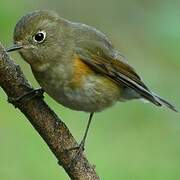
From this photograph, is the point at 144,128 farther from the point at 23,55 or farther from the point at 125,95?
the point at 23,55

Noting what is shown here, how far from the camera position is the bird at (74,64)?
6004 mm

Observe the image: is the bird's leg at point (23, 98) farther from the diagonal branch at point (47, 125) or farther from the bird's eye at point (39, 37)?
the bird's eye at point (39, 37)

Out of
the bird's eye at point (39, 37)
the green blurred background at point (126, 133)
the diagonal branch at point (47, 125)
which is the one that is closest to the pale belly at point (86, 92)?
the bird's eye at point (39, 37)

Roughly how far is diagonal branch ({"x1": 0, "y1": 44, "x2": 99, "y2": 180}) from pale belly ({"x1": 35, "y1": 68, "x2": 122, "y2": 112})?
68 centimetres

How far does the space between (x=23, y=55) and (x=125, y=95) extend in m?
1.13

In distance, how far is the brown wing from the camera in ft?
21.2

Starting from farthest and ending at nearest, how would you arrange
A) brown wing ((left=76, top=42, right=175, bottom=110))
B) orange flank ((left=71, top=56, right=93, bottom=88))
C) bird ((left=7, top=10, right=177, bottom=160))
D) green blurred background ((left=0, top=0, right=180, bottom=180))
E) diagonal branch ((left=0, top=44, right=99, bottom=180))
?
green blurred background ((left=0, top=0, right=180, bottom=180)) → brown wing ((left=76, top=42, right=175, bottom=110)) → orange flank ((left=71, top=56, right=93, bottom=88)) → bird ((left=7, top=10, right=177, bottom=160)) → diagonal branch ((left=0, top=44, right=99, bottom=180))

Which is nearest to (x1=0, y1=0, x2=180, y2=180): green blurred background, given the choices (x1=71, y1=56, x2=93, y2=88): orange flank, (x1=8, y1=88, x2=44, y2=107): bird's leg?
(x1=71, y1=56, x2=93, y2=88): orange flank

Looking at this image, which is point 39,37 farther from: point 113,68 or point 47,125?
point 47,125

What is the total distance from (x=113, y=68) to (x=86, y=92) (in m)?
0.45

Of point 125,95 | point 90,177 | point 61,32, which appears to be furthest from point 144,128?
point 90,177

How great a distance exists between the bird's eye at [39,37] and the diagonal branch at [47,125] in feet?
2.62

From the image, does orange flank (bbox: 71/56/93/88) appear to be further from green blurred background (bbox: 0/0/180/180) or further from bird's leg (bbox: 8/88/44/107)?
bird's leg (bbox: 8/88/44/107)

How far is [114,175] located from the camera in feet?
25.3
